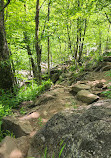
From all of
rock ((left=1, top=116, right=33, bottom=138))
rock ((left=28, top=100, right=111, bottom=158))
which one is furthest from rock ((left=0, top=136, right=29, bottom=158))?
rock ((left=1, top=116, right=33, bottom=138))

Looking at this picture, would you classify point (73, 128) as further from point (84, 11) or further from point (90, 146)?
point (84, 11)

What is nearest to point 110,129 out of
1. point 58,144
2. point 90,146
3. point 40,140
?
point 90,146

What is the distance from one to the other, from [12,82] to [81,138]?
17.6 feet

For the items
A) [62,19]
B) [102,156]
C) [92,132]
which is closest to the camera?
[102,156]

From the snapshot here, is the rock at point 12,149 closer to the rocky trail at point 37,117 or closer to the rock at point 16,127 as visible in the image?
the rocky trail at point 37,117

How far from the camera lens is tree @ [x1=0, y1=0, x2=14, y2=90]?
5.52 meters

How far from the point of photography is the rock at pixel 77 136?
58.6 inches

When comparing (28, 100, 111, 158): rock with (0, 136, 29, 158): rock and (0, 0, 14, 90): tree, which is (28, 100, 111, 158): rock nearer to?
(0, 136, 29, 158): rock

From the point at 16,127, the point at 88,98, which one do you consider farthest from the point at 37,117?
the point at 88,98

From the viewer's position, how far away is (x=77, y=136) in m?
1.77

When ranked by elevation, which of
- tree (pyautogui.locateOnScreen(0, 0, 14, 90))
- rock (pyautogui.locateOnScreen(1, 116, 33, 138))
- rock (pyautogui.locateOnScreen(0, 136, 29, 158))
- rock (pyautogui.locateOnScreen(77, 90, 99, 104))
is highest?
tree (pyautogui.locateOnScreen(0, 0, 14, 90))

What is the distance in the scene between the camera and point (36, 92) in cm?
696

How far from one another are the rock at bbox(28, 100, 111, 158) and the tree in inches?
173

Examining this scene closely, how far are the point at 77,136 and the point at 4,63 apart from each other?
5.21 metres
